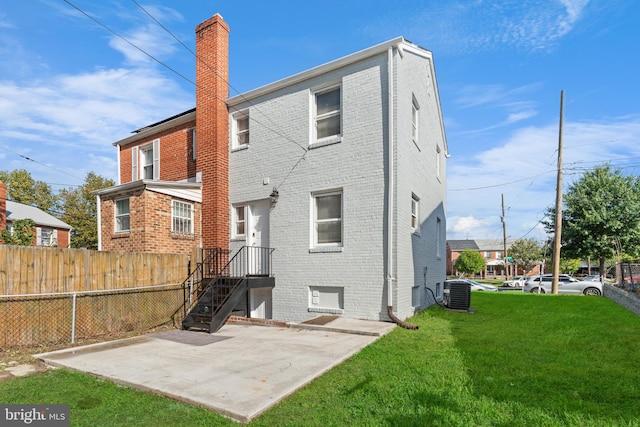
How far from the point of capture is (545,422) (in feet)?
11.3

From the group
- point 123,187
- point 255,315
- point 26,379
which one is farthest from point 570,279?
point 26,379

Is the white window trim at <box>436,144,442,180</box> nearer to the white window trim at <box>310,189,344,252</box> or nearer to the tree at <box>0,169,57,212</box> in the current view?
the white window trim at <box>310,189,344,252</box>

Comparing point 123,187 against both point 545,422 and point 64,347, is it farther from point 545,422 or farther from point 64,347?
point 545,422

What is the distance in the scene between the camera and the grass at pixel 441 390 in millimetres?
3588

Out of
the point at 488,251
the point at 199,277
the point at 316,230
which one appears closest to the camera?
the point at 316,230

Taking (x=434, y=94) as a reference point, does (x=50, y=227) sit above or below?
below

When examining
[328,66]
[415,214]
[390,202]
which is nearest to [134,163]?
[328,66]

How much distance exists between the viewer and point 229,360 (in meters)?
5.78

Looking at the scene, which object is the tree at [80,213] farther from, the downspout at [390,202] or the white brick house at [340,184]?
the downspout at [390,202]

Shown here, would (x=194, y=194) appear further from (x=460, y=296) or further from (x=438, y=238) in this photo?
(x=438, y=238)

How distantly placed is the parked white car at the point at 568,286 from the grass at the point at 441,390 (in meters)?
16.5

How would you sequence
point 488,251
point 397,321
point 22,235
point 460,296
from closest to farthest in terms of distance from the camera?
point 397,321, point 460,296, point 22,235, point 488,251

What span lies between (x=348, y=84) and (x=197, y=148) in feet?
18.6

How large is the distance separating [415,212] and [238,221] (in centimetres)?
570
